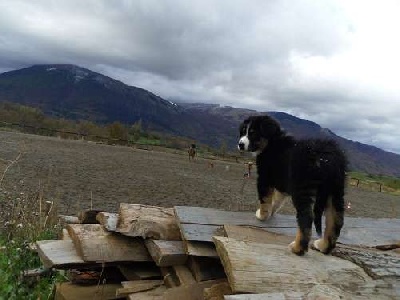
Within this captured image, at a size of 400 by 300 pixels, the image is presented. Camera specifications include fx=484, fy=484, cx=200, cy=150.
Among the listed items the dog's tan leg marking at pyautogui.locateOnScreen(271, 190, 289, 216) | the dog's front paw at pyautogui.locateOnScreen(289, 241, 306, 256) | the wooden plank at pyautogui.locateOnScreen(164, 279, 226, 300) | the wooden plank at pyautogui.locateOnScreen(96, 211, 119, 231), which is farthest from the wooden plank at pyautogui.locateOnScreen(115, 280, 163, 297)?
the dog's tan leg marking at pyautogui.locateOnScreen(271, 190, 289, 216)

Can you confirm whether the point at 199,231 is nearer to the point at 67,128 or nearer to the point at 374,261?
the point at 374,261

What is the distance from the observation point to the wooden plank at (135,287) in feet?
17.2

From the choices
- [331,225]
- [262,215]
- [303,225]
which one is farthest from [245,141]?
[303,225]

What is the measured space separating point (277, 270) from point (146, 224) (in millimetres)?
1798

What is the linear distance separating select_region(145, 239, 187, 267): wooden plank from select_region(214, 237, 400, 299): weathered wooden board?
2.14 ft

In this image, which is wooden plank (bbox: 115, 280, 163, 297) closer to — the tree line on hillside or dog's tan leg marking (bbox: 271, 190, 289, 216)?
dog's tan leg marking (bbox: 271, 190, 289, 216)

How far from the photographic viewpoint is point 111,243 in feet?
19.0

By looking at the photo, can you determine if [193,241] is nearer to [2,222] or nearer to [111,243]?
[111,243]

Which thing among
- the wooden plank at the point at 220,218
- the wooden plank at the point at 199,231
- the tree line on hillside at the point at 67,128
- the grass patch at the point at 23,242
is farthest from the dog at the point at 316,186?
the tree line on hillside at the point at 67,128

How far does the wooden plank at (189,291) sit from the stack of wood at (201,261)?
0.01 metres

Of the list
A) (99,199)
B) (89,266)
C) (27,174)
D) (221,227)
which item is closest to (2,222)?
(89,266)

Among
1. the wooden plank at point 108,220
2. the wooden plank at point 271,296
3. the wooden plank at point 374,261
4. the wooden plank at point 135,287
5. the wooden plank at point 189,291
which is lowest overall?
the wooden plank at point 135,287

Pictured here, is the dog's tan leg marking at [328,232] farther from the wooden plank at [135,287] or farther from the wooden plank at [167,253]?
the wooden plank at [135,287]

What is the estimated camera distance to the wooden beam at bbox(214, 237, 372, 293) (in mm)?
4367
